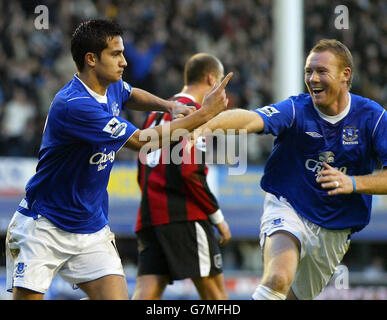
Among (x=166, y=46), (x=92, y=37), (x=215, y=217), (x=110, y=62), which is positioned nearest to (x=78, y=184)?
(x=110, y=62)

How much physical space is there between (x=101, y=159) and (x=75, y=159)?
0.18m

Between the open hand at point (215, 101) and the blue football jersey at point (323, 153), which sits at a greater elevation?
the open hand at point (215, 101)

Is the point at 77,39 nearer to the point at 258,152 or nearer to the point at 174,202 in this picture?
the point at 174,202

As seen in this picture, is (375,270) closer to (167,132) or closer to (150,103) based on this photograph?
(150,103)

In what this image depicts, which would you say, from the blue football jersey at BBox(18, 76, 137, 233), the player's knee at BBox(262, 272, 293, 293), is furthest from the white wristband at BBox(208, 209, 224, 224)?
the blue football jersey at BBox(18, 76, 137, 233)

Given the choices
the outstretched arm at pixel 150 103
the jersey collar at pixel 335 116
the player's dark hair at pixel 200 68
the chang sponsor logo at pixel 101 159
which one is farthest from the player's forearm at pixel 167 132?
the player's dark hair at pixel 200 68

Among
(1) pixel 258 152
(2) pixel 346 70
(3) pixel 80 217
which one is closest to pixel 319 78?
(2) pixel 346 70

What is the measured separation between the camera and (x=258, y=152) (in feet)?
45.8

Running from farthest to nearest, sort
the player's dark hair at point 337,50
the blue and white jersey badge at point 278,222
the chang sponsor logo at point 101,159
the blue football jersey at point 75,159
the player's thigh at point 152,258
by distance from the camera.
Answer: the player's thigh at point 152,258 → the player's dark hair at point 337,50 → the blue and white jersey badge at point 278,222 → the chang sponsor logo at point 101,159 → the blue football jersey at point 75,159

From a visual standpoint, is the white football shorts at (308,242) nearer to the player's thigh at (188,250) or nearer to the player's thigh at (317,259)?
the player's thigh at (317,259)

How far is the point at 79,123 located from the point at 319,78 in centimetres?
185

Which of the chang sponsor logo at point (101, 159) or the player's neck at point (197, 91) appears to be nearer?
the chang sponsor logo at point (101, 159)

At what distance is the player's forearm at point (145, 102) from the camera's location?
566cm

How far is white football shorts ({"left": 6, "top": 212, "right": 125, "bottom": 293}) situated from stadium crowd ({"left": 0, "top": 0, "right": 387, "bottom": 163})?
7908mm
